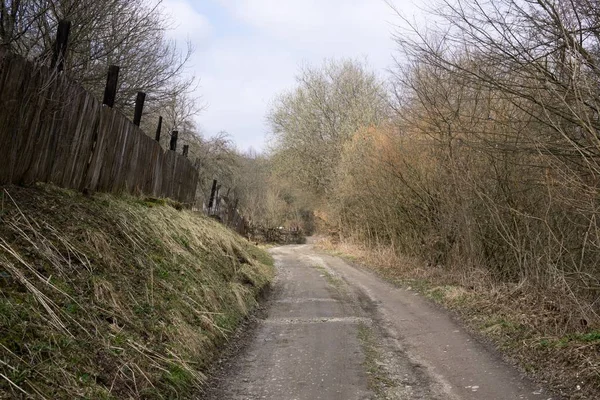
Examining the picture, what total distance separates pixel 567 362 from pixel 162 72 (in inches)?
425

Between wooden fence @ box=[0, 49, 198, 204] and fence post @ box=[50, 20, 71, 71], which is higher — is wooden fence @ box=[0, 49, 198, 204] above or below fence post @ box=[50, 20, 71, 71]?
below

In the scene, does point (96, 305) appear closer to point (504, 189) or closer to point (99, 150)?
point (99, 150)

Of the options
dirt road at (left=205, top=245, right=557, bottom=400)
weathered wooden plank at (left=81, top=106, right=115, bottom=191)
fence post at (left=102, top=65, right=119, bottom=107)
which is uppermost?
fence post at (left=102, top=65, right=119, bottom=107)

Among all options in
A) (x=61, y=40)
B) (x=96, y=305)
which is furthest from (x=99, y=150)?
(x=96, y=305)

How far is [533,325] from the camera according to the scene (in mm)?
7160

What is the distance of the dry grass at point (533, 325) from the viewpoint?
5.40 metres

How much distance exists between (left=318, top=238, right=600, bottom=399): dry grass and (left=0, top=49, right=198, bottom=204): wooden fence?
611cm

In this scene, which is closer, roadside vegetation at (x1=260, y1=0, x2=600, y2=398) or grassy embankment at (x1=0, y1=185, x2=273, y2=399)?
grassy embankment at (x1=0, y1=185, x2=273, y2=399)

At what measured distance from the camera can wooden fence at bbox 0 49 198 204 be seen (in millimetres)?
5195

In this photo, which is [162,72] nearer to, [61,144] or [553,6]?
[61,144]

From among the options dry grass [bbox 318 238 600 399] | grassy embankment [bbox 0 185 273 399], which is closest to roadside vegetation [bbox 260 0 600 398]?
dry grass [bbox 318 238 600 399]

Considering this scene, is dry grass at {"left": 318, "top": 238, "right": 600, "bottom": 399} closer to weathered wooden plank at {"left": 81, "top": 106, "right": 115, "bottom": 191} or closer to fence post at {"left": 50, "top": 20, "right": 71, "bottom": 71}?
weathered wooden plank at {"left": 81, "top": 106, "right": 115, "bottom": 191}

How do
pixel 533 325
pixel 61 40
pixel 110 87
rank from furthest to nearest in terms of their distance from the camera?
pixel 110 87, pixel 533 325, pixel 61 40

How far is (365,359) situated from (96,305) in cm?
329
